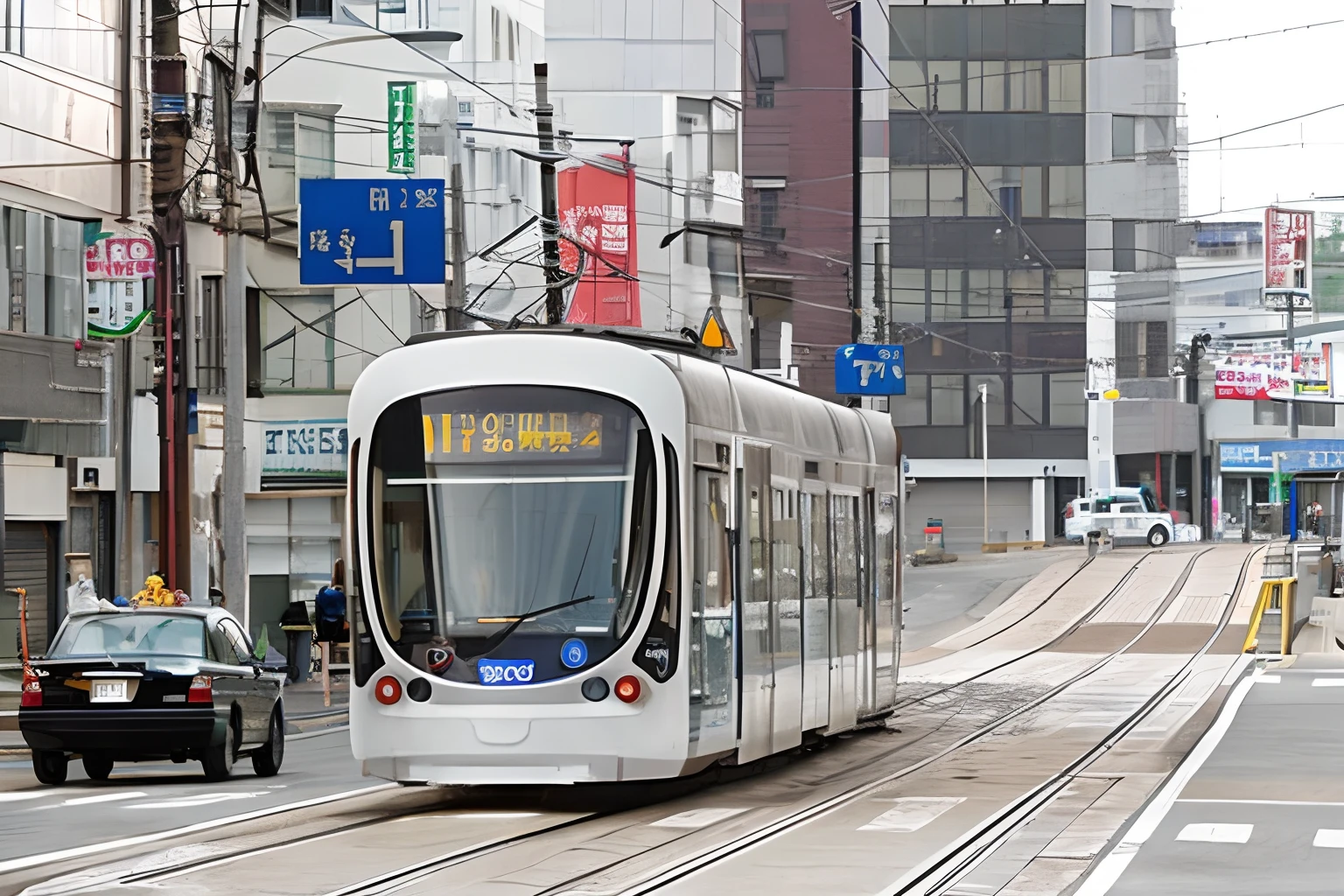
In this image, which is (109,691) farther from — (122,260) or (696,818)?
(122,260)

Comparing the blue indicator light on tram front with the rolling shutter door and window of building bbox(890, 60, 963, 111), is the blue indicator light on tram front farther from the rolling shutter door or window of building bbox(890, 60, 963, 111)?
window of building bbox(890, 60, 963, 111)

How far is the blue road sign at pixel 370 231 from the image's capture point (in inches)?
1164

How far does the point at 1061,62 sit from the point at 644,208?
33.4m

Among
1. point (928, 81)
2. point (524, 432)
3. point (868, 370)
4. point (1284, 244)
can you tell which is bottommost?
point (524, 432)

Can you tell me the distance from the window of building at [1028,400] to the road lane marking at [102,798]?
7343cm

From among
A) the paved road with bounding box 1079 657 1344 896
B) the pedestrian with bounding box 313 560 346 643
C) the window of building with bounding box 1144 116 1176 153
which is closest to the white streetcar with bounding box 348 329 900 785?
the paved road with bounding box 1079 657 1344 896

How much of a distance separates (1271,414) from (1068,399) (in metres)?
10.1

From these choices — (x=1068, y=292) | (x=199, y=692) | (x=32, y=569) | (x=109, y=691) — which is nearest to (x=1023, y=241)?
(x=1068, y=292)

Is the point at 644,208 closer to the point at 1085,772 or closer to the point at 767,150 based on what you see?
the point at 767,150

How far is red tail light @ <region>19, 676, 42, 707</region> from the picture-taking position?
1798cm

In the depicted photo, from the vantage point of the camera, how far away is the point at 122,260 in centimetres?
2891

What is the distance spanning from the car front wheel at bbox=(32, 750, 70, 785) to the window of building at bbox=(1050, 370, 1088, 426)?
7315cm

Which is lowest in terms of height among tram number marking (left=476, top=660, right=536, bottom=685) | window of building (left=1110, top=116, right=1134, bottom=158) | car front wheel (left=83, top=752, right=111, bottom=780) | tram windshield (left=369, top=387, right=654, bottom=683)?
car front wheel (left=83, top=752, right=111, bottom=780)

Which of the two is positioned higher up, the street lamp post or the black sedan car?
the street lamp post
